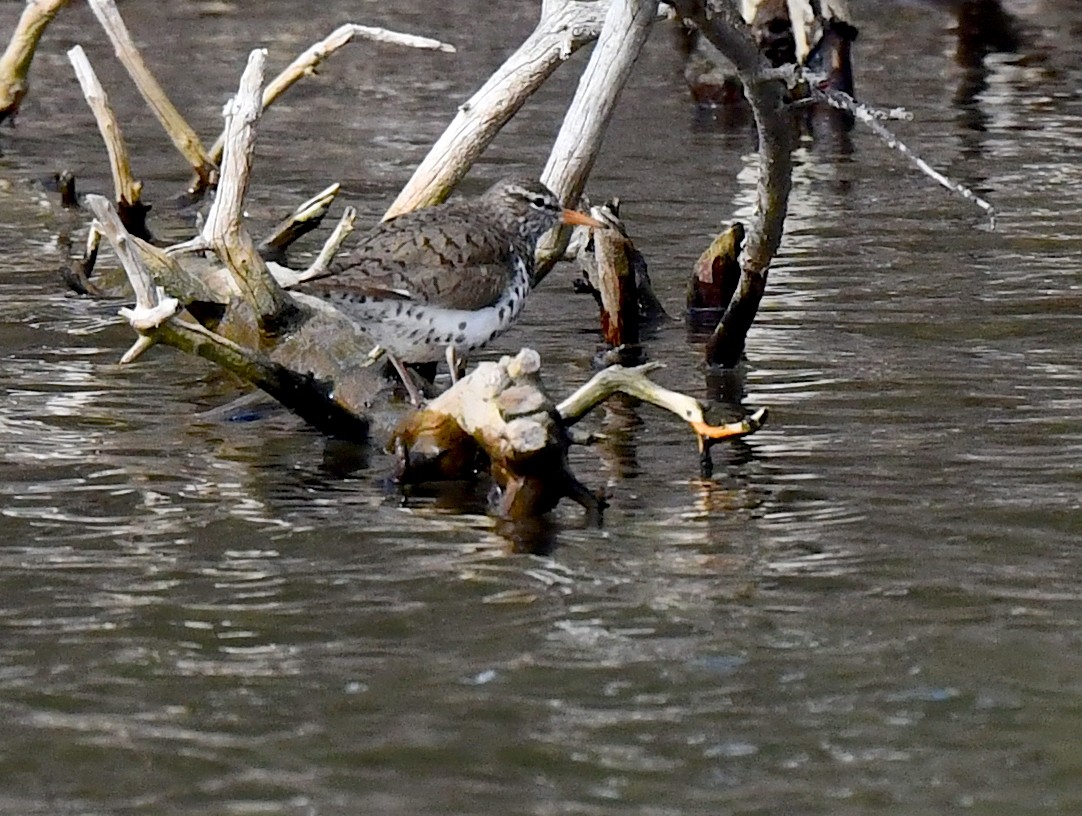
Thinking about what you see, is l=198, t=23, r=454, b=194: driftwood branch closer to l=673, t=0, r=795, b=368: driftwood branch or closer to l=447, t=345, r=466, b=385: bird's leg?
l=673, t=0, r=795, b=368: driftwood branch

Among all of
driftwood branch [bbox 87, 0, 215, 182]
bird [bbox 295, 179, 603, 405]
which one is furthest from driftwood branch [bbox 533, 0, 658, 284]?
driftwood branch [bbox 87, 0, 215, 182]

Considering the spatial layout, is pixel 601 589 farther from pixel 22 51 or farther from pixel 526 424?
pixel 22 51

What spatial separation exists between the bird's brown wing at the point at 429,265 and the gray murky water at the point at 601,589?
63 centimetres

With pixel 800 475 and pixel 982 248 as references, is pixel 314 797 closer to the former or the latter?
pixel 800 475

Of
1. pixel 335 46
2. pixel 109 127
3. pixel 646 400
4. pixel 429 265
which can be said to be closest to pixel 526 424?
pixel 646 400

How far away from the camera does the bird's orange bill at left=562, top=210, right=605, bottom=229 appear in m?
8.40

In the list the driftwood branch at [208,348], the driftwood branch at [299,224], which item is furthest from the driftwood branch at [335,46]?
the driftwood branch at [208,348]

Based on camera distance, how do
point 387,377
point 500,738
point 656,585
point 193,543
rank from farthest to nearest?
point 387,377 → point 193,543 → point 656,585 → point 500,738

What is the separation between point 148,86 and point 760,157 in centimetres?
500

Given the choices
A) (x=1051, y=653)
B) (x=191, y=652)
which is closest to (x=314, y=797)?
(x=191, y=652)

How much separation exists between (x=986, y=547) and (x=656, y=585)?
1061mm

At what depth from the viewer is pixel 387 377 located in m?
7.56

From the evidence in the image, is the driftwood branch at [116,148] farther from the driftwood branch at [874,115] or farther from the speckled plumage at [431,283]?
the driftwood branch at [874,115]

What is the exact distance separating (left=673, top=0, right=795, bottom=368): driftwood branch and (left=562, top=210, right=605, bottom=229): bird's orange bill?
0.68 meters
